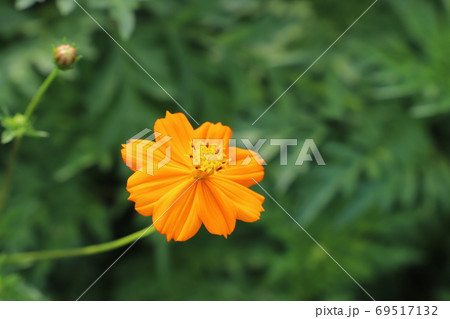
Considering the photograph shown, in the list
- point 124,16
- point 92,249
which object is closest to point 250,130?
point 124,16

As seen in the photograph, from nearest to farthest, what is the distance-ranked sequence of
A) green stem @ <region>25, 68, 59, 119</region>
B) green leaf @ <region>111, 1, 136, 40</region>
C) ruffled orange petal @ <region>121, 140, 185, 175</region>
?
ruffled orange petal @ <region>121, 140, 185, 175</region> → green stem @ <region>25, 68, 59, 119</region> → green leaf @ <region>111, 1, 136, 40</region>

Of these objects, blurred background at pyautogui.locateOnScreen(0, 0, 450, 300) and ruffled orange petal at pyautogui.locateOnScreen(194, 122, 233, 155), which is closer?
ruffled orange petal at pyautogui.locateOnScreen(194, 122, 233, 155)

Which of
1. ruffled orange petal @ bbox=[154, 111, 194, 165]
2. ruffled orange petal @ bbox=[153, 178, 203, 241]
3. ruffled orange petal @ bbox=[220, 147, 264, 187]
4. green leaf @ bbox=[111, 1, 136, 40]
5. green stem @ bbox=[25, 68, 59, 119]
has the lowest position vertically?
ruffled orange petal @ bbox=[153, 178, 203, 241]

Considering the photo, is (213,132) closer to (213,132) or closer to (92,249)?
(213,132)

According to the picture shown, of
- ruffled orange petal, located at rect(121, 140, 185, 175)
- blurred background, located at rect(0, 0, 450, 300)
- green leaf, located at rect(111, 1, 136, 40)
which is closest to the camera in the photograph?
ruffled orange petal, located at rect(121, 140, 185, 175)

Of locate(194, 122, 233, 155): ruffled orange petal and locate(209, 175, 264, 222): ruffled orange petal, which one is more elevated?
locate(194, 122, 233, 155): ruffled orange petal

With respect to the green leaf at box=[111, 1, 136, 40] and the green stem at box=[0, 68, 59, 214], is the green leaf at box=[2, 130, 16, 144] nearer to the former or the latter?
the green stem at box=[0, 68, 59, 214]

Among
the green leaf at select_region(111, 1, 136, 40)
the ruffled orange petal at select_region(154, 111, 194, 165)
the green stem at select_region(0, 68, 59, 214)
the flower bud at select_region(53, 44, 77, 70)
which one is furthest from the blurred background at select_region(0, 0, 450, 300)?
the ruffled orange petal at select_region(154, 111, 194, 165)

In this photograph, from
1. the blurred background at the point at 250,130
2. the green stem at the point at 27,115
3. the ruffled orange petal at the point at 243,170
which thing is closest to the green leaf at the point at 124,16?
the green stem at the point at 27,115
